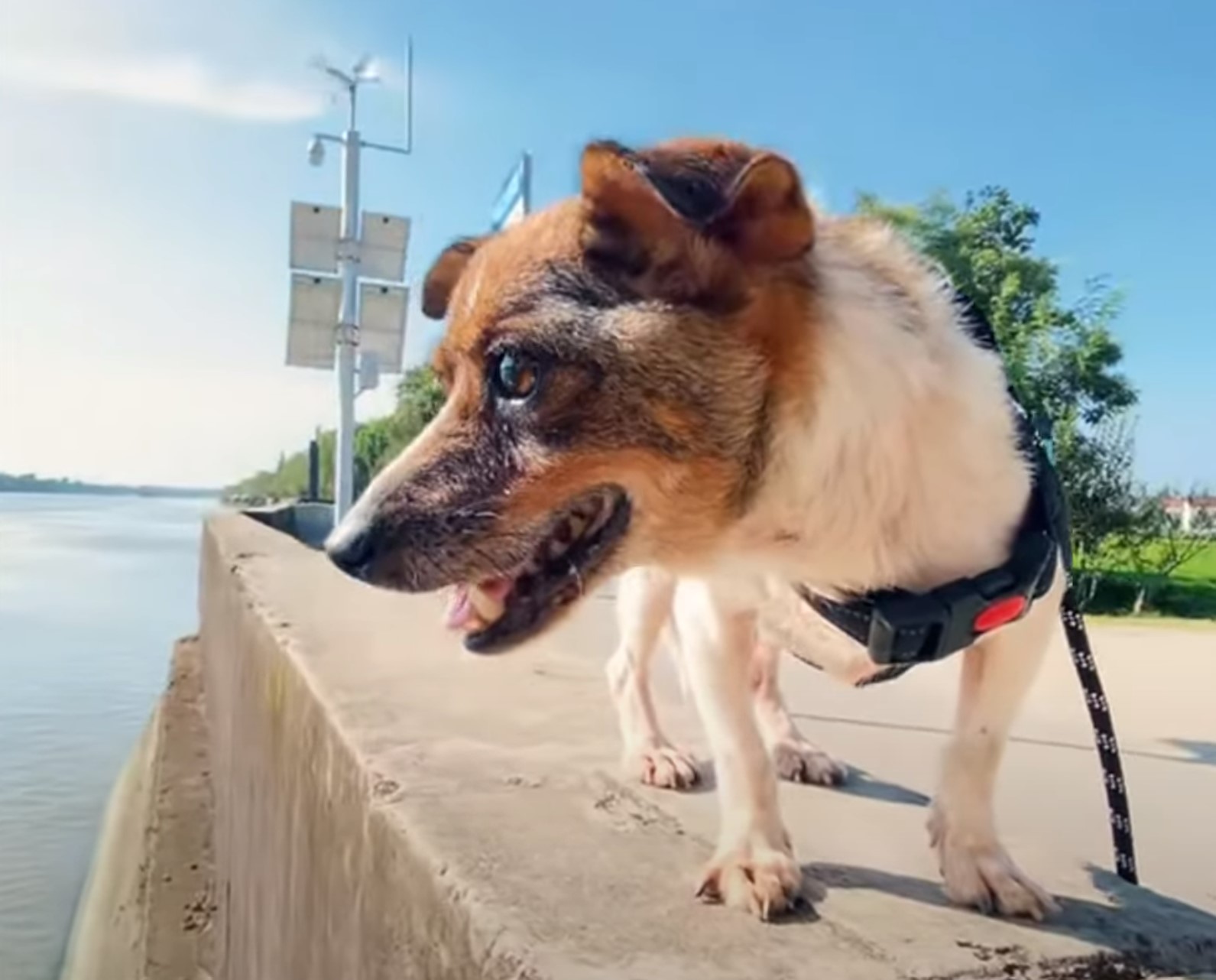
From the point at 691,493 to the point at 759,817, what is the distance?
0.47 m

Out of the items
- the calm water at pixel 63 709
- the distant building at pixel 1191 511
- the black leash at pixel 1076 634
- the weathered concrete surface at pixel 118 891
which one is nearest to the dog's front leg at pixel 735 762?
the black leash at pixel 1076 634

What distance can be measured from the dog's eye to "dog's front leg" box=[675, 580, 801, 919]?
0.44 m

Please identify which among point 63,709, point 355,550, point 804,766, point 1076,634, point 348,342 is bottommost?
point 63,709

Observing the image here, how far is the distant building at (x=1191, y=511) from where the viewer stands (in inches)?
777

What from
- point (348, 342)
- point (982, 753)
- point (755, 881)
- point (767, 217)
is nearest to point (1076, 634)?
point (982, 753)

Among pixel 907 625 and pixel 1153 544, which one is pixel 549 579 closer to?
pixel 907 625

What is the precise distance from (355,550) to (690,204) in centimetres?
62

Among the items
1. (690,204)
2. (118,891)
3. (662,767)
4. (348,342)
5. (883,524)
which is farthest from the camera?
(348,342)

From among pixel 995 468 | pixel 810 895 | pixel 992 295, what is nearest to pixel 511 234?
pixel 995 468

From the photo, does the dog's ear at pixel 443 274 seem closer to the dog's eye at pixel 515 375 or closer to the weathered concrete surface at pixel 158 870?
the dog's eye at pixel 515 375

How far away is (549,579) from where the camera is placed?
163 cm

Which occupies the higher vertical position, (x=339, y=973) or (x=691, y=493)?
(x=691, y=493)

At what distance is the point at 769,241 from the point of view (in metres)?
1.59

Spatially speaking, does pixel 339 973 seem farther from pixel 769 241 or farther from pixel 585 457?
pixel 769 241
